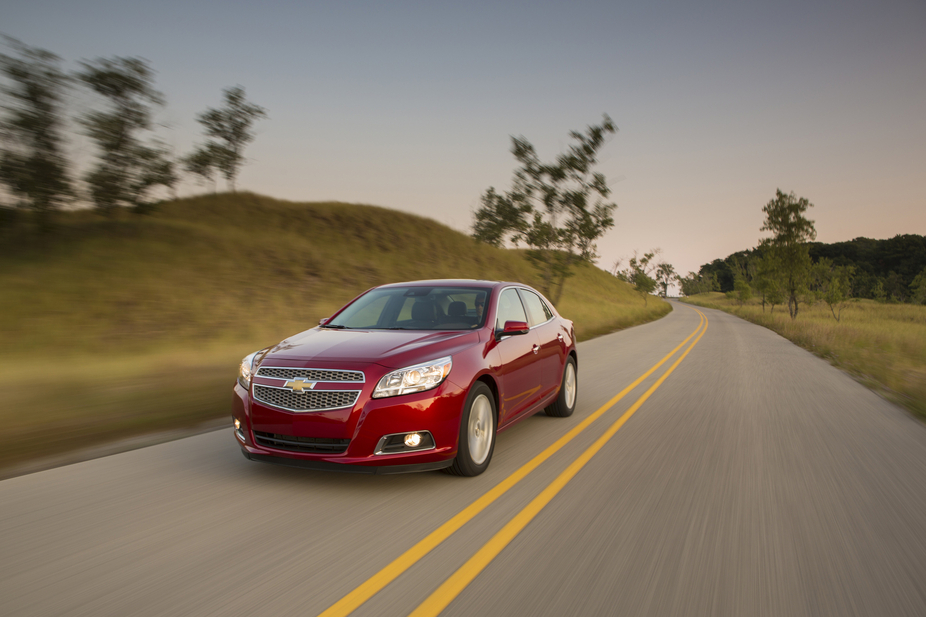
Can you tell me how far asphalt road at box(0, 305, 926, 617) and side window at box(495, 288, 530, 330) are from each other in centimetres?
125

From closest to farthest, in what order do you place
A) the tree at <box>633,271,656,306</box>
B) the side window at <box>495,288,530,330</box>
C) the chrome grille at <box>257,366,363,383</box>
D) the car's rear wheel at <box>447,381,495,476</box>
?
the chrome grille at <box>257,366,363,383</box>, the car's rear wheel at <box>447,381,495,476</box>, the side window at <box>495,288,530,330</box>, the tree at <box>633,271,656,306</box>

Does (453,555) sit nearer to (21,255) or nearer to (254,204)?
(21,255)

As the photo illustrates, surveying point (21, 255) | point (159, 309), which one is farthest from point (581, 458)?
point (21, 255)

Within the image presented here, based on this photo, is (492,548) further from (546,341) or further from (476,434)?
(546,341)

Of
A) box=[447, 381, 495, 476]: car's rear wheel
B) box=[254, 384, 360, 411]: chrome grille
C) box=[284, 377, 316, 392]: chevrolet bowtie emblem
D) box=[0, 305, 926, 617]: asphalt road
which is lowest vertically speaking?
box=[0, 305, 926, 617]: asphalt road

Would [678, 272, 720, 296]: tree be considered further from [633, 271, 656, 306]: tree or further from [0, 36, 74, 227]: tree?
[0, 36, 74, 227]: tree

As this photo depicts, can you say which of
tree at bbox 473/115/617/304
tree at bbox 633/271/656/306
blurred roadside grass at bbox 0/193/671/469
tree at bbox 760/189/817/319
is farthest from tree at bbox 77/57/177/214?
tree at bbox 633/271/656/306

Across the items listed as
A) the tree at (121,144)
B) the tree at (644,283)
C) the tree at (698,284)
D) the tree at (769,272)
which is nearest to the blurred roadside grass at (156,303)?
the tree at (121,144)

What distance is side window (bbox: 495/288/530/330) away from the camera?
19.2 ft

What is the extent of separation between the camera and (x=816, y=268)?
41.7 meters

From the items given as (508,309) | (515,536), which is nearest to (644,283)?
(508,309)

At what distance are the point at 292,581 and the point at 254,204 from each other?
5509cm

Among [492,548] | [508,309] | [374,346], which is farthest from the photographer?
[508,309]

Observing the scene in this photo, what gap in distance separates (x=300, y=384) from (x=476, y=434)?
4.88 ft
